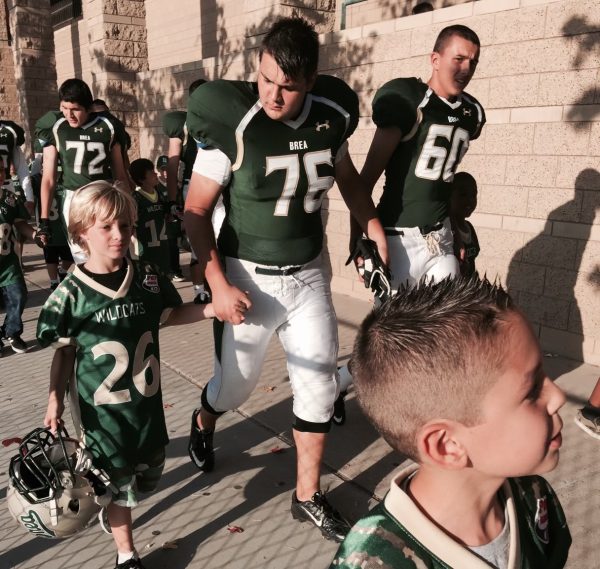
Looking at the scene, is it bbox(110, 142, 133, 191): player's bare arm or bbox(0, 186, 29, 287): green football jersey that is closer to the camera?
bbox(0, 186, 29, 287): green football jersey

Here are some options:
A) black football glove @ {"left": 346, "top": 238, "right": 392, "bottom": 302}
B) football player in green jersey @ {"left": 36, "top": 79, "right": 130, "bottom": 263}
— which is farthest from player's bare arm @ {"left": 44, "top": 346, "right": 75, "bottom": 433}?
football player in green jersey @ {"left": 36, "top": 79, "right": 130, "bottom": 263}

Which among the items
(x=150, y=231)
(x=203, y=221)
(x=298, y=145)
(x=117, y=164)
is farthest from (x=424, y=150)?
(x=150, y=231)

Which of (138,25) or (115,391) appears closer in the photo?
(115,391)

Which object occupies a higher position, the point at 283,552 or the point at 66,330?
the point at 66,330

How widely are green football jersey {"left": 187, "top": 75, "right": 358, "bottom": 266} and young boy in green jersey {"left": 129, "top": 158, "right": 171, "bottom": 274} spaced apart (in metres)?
3.66

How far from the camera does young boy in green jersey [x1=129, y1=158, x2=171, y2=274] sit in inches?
259

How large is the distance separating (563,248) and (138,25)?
9.04m

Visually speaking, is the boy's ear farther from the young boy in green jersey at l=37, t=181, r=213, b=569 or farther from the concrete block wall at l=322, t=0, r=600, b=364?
the concrete block wall at l=322, t=0, r=600, b=364

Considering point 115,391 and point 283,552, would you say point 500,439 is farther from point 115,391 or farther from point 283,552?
point 283,552

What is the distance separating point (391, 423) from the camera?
1348mm

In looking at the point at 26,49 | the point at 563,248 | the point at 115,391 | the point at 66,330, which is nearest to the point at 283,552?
the point at 115,391

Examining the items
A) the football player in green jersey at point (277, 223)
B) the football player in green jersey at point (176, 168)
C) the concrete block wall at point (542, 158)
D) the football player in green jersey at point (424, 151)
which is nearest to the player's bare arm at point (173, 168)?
the football player in green jersey at point (176, 168)

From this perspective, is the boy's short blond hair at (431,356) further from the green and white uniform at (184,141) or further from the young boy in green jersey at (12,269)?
the green and white uniform at (184,141)

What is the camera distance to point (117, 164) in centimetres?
625
